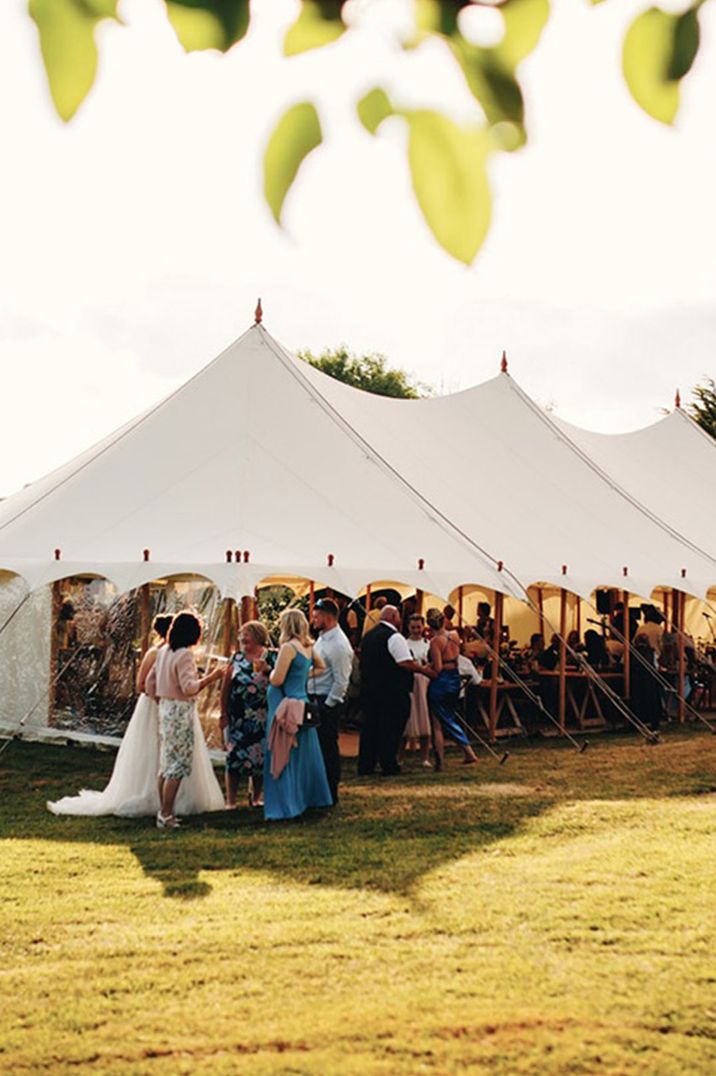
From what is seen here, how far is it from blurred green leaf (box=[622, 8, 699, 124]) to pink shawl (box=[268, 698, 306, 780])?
21.3ft

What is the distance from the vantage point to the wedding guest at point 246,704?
781 centimetres

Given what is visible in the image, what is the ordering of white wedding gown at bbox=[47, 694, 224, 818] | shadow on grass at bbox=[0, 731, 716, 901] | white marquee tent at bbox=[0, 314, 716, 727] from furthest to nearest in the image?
white marquee tent at bbox=[0, 314, 716, 727] < white wedding gown at bbox=[47, 694, 224, 818] < shadow on grass at bbox=[0, 731, 716, 901]

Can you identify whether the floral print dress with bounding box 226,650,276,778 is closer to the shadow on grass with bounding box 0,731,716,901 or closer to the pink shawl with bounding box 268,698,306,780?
the pink shawl with bounding box 268,698,306,780

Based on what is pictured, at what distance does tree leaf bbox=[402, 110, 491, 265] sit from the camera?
1.10 m

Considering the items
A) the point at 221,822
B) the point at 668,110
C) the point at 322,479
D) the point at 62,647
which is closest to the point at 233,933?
the point at 221,822

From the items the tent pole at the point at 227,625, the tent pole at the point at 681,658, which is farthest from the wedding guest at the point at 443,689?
the tent pole at the point at 681,658

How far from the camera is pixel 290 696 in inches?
296

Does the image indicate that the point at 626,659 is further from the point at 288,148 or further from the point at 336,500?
the point at 288,148

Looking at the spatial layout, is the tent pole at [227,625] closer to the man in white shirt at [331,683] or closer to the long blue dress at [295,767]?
the man in white shirt at [331,683]

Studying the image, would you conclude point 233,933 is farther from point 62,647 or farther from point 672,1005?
point 62,647

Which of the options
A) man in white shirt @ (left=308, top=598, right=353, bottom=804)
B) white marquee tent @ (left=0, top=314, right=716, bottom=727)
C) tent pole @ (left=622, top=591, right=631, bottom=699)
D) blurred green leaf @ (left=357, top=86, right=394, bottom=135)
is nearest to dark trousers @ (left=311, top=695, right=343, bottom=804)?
man in white shirt @ (left=308, top=598, right=353, bottom=804)

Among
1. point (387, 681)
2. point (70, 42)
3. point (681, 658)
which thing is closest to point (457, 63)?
point (70, 42)

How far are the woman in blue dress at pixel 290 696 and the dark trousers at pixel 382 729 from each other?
1797 mm

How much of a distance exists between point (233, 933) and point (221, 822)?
106 inches
